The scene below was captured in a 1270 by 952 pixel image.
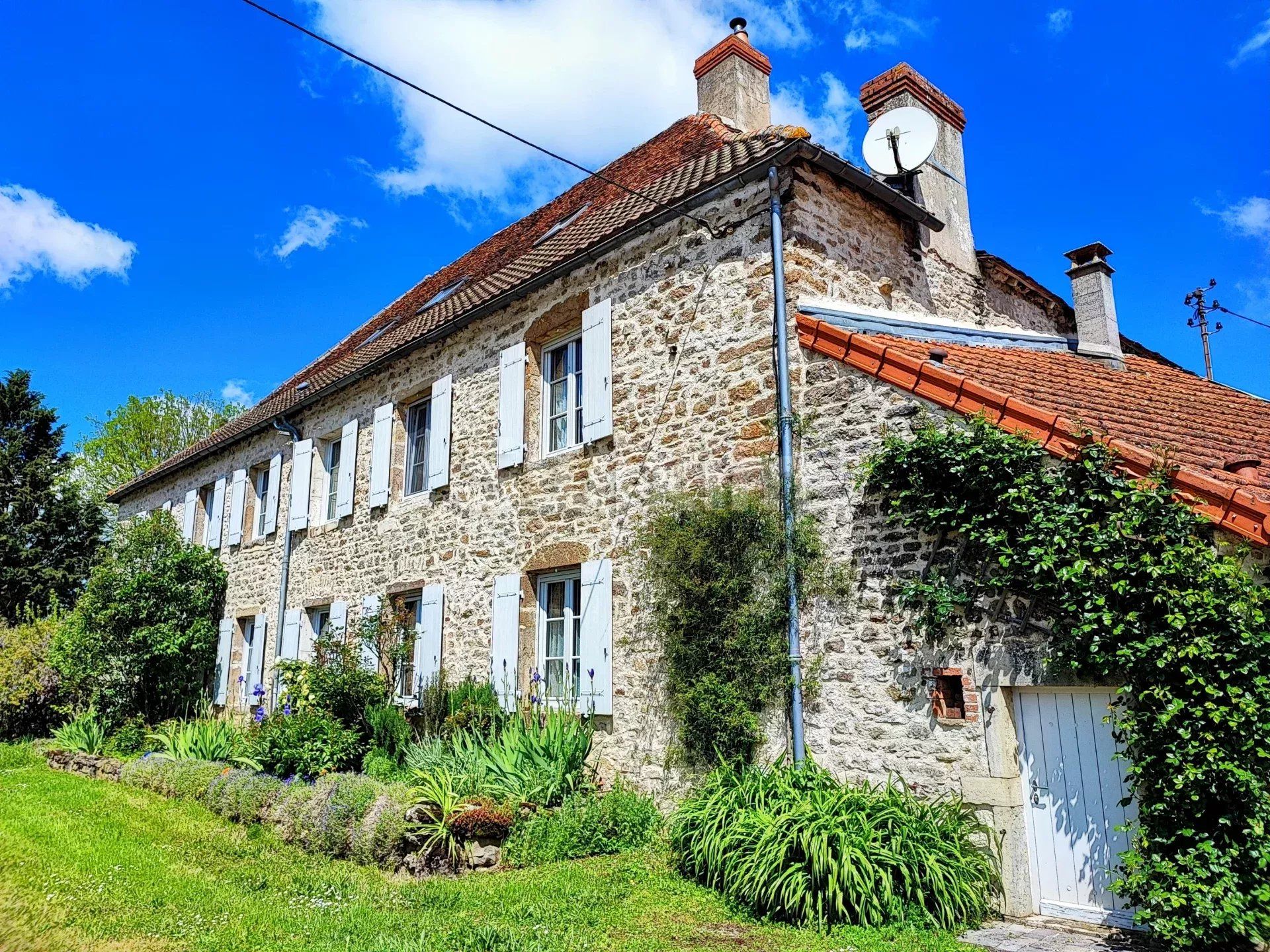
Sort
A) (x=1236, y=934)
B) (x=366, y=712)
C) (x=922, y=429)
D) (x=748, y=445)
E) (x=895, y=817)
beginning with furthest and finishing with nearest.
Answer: (x=366, y=712) < (x=748, y=445) < (x=922, y=429) < (x=895, y=817) < (x=1236, y=934)

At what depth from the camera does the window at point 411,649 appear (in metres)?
10.7

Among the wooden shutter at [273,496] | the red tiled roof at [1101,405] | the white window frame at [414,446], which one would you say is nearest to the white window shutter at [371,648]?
the white window frame at [414,446]

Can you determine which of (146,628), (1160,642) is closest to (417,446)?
(146,628)

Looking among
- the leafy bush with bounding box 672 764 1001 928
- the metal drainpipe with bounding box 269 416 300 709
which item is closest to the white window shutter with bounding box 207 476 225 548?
the metal drainpipe with bounding box 269 416 300 709

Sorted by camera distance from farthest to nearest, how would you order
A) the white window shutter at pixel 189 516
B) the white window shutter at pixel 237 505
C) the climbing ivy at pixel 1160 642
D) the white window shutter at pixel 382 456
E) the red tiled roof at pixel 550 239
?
the white window shutter at pixel 189 516, the white window shutter at pixel 237 505, the white window shutter at pixel 382 456, the red tiled roof at pixel 550 239, the climbing ivy at pixel 1160 642

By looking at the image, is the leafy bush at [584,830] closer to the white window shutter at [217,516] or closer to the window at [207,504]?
the white window shutter at [217,516]

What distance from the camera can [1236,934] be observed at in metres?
4.25

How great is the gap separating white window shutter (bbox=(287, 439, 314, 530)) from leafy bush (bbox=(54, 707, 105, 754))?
13.8ft

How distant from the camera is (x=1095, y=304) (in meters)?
8.75

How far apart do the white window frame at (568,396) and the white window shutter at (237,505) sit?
8.26 metres

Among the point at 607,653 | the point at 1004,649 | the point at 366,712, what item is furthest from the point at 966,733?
the point at 366,712

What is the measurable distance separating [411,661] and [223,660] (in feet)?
19.7

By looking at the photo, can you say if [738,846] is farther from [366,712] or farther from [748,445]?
[366,712]

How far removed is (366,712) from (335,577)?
2.99 metres
